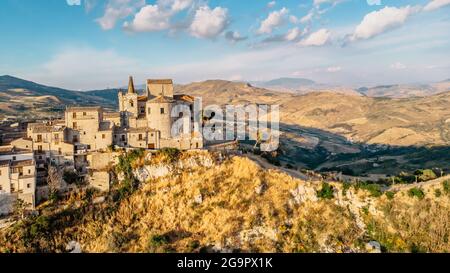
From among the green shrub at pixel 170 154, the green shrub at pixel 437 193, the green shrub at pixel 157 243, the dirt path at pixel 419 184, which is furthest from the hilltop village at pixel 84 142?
the green shrub at pixel 437 193

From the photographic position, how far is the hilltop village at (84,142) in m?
48.5

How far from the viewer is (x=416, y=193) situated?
5097 centimetres

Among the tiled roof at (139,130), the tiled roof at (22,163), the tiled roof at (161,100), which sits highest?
the tiled roof at (161,100)

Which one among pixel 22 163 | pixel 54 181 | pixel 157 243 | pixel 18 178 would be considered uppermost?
pixel 22 163

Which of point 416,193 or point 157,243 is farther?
point 416,193

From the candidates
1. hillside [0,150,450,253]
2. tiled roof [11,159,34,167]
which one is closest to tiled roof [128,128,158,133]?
hillside [0,150,450,253]

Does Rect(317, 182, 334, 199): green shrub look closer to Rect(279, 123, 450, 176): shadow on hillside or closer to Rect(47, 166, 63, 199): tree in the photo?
Rect(279, 123, 450, 176): shadow on hillside

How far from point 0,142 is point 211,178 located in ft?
105

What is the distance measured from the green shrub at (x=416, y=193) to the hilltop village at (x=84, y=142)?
3111 cm

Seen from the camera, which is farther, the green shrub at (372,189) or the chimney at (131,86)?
the chimney at (131,86)

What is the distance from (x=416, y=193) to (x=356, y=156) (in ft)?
290

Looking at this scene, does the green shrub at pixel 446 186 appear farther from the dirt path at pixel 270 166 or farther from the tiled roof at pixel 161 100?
the tiled roof at pixel 161 100

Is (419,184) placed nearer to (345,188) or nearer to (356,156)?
(345,188)

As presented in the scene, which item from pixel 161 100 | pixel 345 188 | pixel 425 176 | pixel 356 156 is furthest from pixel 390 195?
pixel 356 156
